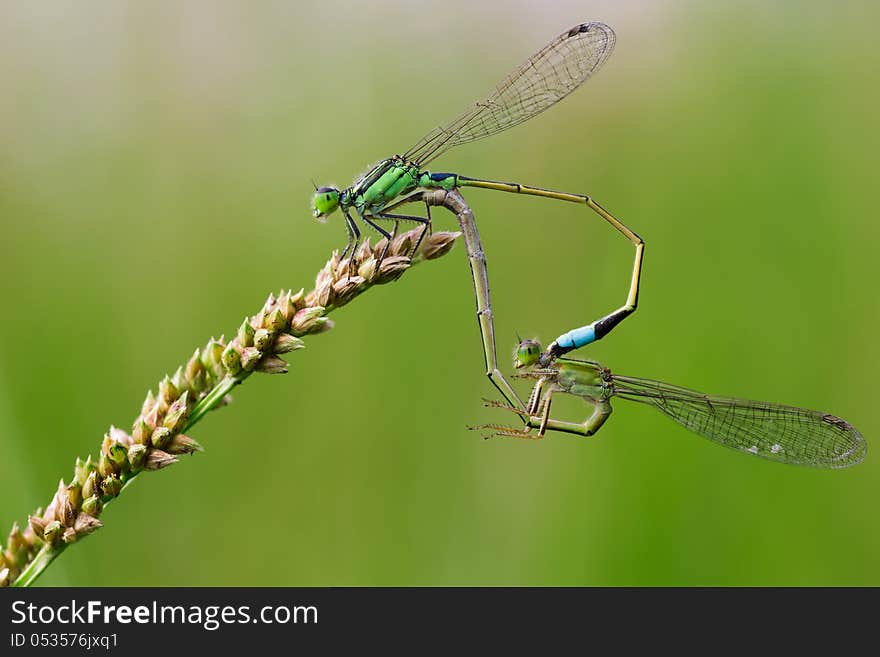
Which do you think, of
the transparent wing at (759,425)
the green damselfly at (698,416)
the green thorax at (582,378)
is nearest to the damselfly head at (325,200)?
the green damselfly at (698,416)

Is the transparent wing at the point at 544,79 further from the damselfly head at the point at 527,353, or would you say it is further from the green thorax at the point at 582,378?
the green thorax at the point at 582,378

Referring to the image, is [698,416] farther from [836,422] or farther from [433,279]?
[433,279]

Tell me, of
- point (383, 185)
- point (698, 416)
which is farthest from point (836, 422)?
point (383, 185)

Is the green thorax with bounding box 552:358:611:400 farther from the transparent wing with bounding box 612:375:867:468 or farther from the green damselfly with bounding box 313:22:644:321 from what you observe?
the green damselfly with bounding box 313:22:644:321

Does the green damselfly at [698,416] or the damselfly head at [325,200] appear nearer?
the damselfly head at [325,200]

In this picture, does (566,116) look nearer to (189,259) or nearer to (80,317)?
(189,259)

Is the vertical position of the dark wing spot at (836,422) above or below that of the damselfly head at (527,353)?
below

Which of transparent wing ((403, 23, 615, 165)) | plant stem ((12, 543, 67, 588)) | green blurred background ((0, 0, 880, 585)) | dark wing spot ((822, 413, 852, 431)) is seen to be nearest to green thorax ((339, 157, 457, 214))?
transparent wing ((403, 23, 615, 165))
